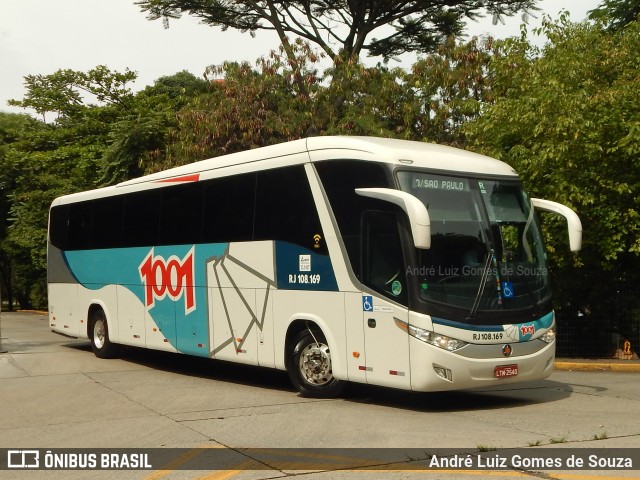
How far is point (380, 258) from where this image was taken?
36.3 feet

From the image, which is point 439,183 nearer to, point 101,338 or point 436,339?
point 436,339

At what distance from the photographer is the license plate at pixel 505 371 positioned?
35.6 ft

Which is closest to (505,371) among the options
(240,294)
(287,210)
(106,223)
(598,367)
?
(287,210)

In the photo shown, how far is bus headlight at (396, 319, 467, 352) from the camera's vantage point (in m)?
10.5

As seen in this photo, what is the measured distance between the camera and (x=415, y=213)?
998cm

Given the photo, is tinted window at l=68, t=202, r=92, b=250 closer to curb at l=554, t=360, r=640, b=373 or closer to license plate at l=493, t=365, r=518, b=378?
curb at l=554, t=360, r=640, b=373

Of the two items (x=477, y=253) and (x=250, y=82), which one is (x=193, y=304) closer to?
(x=477, y=253)

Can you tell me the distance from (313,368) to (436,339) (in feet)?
7.34

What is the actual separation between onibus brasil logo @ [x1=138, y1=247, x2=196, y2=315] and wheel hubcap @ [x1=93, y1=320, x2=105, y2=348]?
2489 mm

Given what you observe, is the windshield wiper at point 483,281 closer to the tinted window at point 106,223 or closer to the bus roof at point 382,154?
the bus roof at point 382,154

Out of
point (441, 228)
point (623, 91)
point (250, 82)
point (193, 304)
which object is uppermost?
point (250, 82)

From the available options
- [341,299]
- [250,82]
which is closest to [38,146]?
[250,82]

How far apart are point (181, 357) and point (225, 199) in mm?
6121

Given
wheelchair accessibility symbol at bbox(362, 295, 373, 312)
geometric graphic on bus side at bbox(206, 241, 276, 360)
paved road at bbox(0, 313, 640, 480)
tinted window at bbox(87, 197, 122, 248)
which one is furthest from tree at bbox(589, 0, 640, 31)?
wheelchair accessibility symbol at bbox(362, 295, 373, 312)
